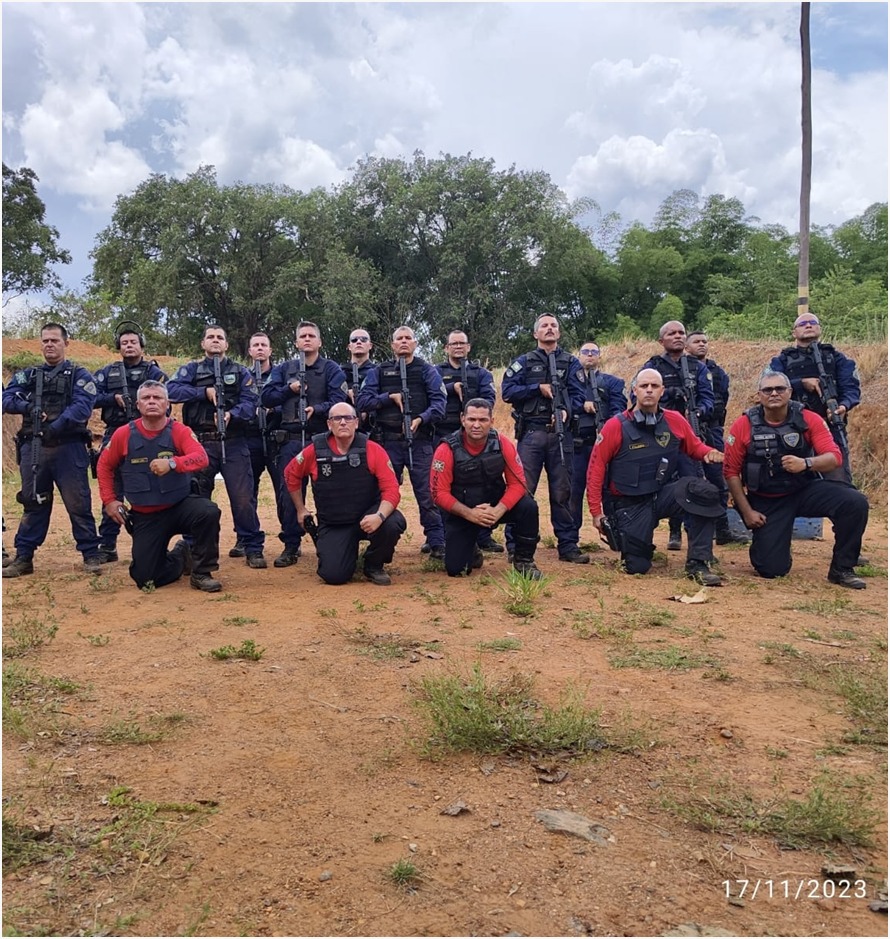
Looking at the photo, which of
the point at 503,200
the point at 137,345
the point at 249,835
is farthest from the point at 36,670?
the point at 503,200

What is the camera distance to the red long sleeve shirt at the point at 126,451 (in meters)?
6.30

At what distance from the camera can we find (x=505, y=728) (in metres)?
3.34

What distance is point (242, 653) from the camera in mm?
4465

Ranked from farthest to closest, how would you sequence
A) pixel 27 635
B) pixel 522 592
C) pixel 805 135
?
1. pixel 805 135
2. pixel 522 592
3. pixel 27 635

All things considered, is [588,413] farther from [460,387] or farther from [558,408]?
[460,387]

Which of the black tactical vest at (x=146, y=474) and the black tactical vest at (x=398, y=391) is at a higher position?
the black tactical vest at (x=398, y=391)

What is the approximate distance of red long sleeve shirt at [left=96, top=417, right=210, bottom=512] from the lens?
6.30 m

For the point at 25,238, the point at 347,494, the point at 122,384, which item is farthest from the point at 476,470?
the point at 25,238

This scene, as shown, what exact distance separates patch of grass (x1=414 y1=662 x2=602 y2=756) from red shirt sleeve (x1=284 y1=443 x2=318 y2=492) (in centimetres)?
320

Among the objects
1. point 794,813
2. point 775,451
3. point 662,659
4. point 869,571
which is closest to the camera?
point 794,813

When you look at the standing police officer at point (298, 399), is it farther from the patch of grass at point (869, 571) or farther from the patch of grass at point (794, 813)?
the patch of grass at point (794, 813)

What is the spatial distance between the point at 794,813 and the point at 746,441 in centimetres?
433

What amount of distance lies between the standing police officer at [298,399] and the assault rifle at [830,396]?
4524mm

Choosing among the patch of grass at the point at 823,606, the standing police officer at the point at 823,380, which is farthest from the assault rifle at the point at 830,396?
the patch of grass at the point at 823,606
